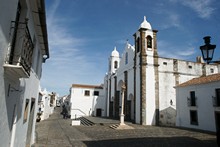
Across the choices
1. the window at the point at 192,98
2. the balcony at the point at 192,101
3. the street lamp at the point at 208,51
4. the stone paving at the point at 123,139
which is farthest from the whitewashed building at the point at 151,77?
the street lamp at the point at 208,51

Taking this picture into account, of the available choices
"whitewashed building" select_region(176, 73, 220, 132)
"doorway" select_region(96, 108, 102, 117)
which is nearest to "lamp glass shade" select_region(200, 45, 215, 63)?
"whitewashed building" select_region(176, 73, 220, 132)

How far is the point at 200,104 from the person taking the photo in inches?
614

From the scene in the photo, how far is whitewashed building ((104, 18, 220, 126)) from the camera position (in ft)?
59.9

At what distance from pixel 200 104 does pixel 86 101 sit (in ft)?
65.5

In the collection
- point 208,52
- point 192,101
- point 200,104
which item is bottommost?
point 200,104

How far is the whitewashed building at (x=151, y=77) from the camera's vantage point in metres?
18.3

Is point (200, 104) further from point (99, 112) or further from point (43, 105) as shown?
point (99, 112)

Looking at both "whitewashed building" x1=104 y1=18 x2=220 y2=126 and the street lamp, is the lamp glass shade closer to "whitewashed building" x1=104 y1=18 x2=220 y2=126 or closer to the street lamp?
the street lamp

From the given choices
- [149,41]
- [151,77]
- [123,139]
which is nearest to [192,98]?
[151,77]

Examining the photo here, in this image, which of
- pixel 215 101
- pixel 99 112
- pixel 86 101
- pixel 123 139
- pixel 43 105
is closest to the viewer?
pixel 123 139

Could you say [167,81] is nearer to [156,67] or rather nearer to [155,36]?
[156,67]

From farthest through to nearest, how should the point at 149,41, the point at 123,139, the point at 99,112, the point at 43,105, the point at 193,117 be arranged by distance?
the point at 99,112
the point at 43,105
the point at 149,41
the point at 193,117
the point at 123,139

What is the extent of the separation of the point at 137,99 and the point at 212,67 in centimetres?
1287

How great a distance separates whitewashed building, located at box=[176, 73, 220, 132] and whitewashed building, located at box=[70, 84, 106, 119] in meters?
16.1
